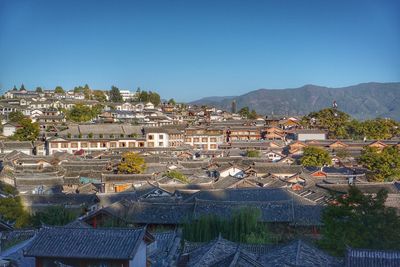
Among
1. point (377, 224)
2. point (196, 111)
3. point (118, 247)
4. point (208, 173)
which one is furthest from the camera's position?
point (196, 111)

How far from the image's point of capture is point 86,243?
11875 mm

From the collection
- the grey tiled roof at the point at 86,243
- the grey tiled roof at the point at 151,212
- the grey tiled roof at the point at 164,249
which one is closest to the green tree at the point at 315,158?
the grey tiled roof at the point at 151,212

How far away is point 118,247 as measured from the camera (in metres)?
11.6

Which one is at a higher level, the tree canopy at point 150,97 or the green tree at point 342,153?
the tree canopy at point 150,97

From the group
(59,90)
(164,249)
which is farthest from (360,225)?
(59,90)

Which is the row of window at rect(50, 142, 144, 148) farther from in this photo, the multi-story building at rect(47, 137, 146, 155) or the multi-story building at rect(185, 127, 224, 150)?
the multi-story building at rect(185, 127, 224, 150)

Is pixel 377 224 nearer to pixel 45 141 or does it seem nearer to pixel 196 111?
pixel 45 141

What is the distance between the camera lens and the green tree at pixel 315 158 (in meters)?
37.3

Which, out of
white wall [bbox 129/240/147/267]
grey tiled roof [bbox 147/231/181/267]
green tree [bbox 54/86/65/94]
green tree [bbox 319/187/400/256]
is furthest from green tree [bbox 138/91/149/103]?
white wall [bbox 129/240/147/267]

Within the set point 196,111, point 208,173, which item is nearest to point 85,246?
point 208,173

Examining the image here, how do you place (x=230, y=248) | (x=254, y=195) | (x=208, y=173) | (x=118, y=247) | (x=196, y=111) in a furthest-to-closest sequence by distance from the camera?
(x=196, y=111)
(x=208, y=173)
(x=254, y=195)
(x=230, y=248)
(x=118, y=247)

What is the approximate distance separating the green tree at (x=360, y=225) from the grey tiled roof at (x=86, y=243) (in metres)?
5.58

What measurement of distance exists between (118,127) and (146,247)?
3773 centimetres

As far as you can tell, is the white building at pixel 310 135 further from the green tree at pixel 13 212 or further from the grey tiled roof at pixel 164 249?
the grey tiled roof at pixel 164 249
